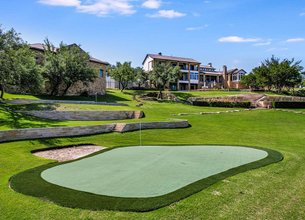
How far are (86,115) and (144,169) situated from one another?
1373 cm

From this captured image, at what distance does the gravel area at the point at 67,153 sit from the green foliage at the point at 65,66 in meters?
22.2

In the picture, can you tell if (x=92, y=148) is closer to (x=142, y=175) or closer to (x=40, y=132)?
(x=40, y=132)

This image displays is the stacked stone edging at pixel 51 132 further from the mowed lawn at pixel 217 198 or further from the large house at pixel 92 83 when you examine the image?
the large house at pixel 92 83

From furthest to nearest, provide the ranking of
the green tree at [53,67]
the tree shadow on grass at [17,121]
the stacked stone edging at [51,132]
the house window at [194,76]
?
the house window at [194,76] < the green tree at [53,67] < the tree shadow on grass at [17,121] < the stacked stone edging at [51,132]

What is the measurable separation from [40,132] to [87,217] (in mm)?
10298

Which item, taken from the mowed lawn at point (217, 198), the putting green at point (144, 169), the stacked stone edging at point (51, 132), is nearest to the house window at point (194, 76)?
the stacked stone edging at point (51, 132)

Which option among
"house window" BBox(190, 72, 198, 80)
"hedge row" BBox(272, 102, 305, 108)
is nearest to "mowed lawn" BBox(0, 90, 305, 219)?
"hedge row" BBox(272, 102, 305, 108)

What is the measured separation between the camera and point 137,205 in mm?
6113

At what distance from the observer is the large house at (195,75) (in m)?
68.4

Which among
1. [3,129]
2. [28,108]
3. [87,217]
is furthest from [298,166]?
[28,108]

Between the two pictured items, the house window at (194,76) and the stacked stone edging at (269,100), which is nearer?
the stacked stone edging at (269,100)

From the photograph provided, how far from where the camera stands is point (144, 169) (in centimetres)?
893

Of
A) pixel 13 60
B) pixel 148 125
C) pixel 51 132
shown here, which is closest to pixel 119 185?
pixel 51 132

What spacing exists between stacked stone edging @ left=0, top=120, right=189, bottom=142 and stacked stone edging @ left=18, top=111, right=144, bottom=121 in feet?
13.7
